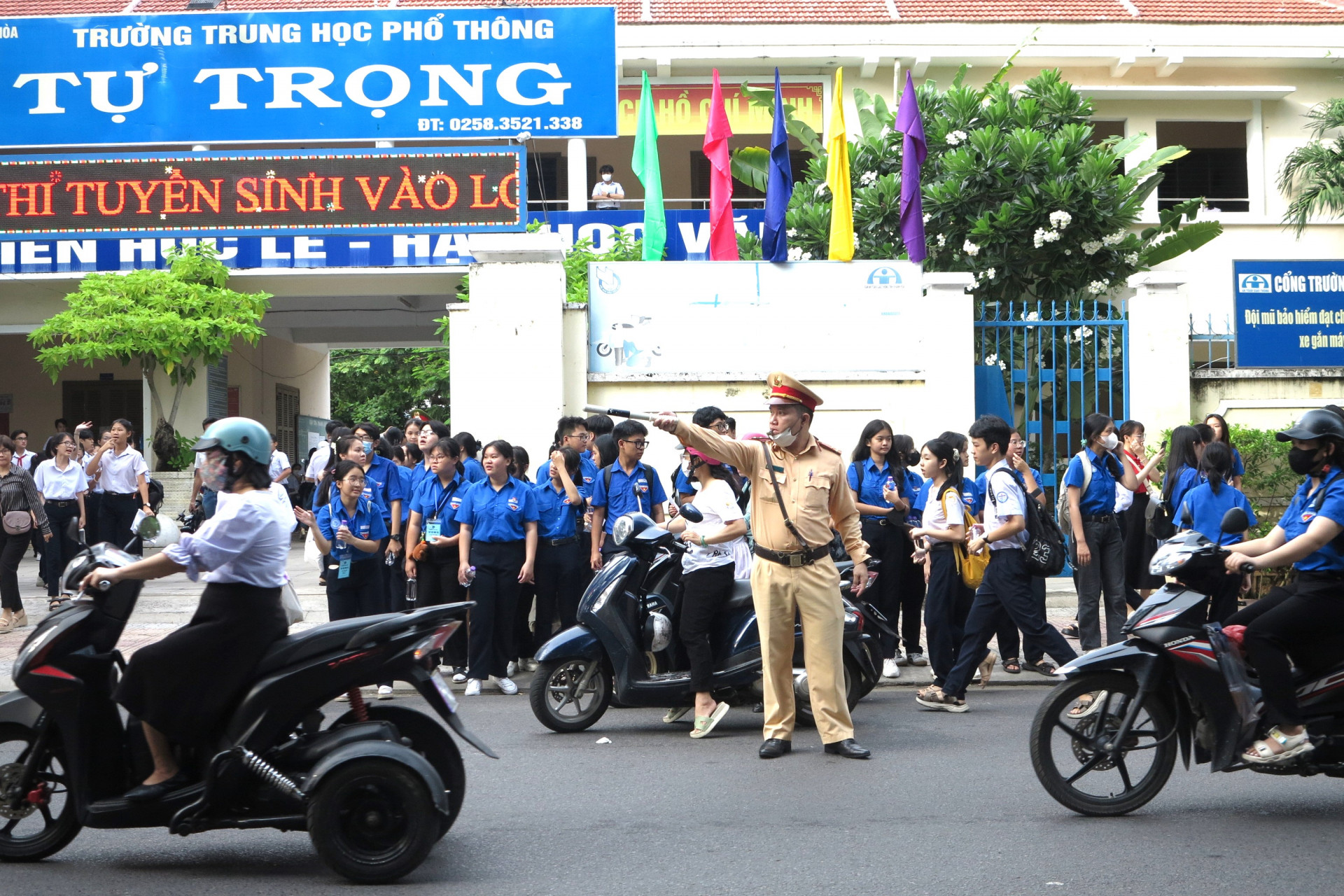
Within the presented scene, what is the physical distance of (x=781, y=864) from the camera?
4.83 metres

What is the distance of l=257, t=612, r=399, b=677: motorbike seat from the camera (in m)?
4.72

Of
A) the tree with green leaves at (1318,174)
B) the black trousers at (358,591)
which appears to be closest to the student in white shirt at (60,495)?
the black trousers at (358,591)

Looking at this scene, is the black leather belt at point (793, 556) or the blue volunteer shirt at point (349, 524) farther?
the blue volunteer shirt at point (349, 524)

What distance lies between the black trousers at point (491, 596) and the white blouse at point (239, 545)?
3898 millimetres

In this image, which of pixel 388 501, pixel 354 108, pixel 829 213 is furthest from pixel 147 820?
pixel 354 108

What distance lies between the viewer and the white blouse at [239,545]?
15.3 feet

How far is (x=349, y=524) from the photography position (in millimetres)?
8523

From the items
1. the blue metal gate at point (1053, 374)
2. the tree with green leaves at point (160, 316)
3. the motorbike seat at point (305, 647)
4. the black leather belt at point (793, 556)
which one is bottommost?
the motorbike seat at point (305, 647)

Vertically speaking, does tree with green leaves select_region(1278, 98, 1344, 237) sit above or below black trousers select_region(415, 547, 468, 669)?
above

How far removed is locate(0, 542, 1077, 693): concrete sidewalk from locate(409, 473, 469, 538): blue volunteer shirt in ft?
3.85

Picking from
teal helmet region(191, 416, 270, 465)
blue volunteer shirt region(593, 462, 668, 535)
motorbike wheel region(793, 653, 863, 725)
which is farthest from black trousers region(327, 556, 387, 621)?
teal helmet region(191, 416, 270, 465)

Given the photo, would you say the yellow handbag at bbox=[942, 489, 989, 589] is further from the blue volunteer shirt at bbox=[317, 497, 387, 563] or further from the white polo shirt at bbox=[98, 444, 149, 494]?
the white polo shirt at bbox=[98, 444, 149, 494]

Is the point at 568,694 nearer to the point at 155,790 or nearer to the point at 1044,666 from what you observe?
the point at 155,790

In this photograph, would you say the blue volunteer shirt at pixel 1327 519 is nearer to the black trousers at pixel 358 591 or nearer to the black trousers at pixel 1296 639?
the black trousers at pixel 1296 639
